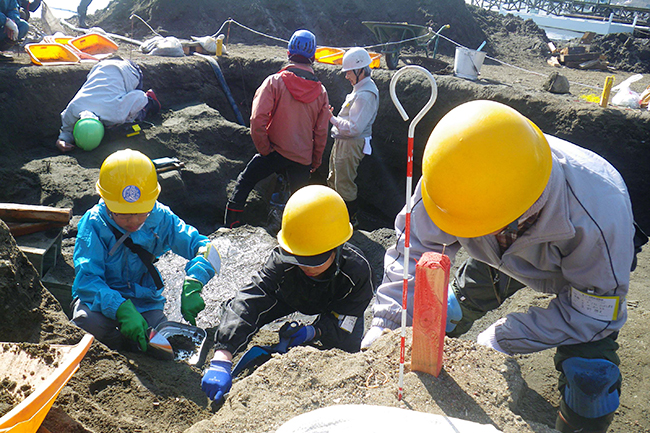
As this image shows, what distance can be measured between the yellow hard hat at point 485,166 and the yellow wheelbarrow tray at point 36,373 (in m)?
1.41

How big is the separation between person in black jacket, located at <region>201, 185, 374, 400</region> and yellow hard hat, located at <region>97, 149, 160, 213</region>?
811 mm

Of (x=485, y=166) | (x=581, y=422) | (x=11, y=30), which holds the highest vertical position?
(x=485, y=166)

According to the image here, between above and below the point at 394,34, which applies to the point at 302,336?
below

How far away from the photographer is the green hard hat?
545 centimetres

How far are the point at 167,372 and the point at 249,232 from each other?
2.63 metres

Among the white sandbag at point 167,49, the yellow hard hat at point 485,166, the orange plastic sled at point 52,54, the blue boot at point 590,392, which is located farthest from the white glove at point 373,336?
the white sandbag at point 167,49

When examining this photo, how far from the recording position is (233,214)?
548 cm

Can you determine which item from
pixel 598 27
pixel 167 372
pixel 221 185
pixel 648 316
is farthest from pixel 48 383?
pixel 598 27

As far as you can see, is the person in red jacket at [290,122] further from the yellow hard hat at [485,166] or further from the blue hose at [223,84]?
the yellow hard hat at [485,166]

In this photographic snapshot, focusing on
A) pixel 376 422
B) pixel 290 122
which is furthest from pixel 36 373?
pixel 290 122

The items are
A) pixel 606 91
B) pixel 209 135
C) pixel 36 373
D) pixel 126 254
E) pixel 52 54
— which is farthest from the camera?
pixel 209 135

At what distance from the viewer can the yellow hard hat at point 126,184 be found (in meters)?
2.69

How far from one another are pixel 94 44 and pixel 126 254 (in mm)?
6139

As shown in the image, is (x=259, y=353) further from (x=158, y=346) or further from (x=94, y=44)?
(x=94, y=44)
